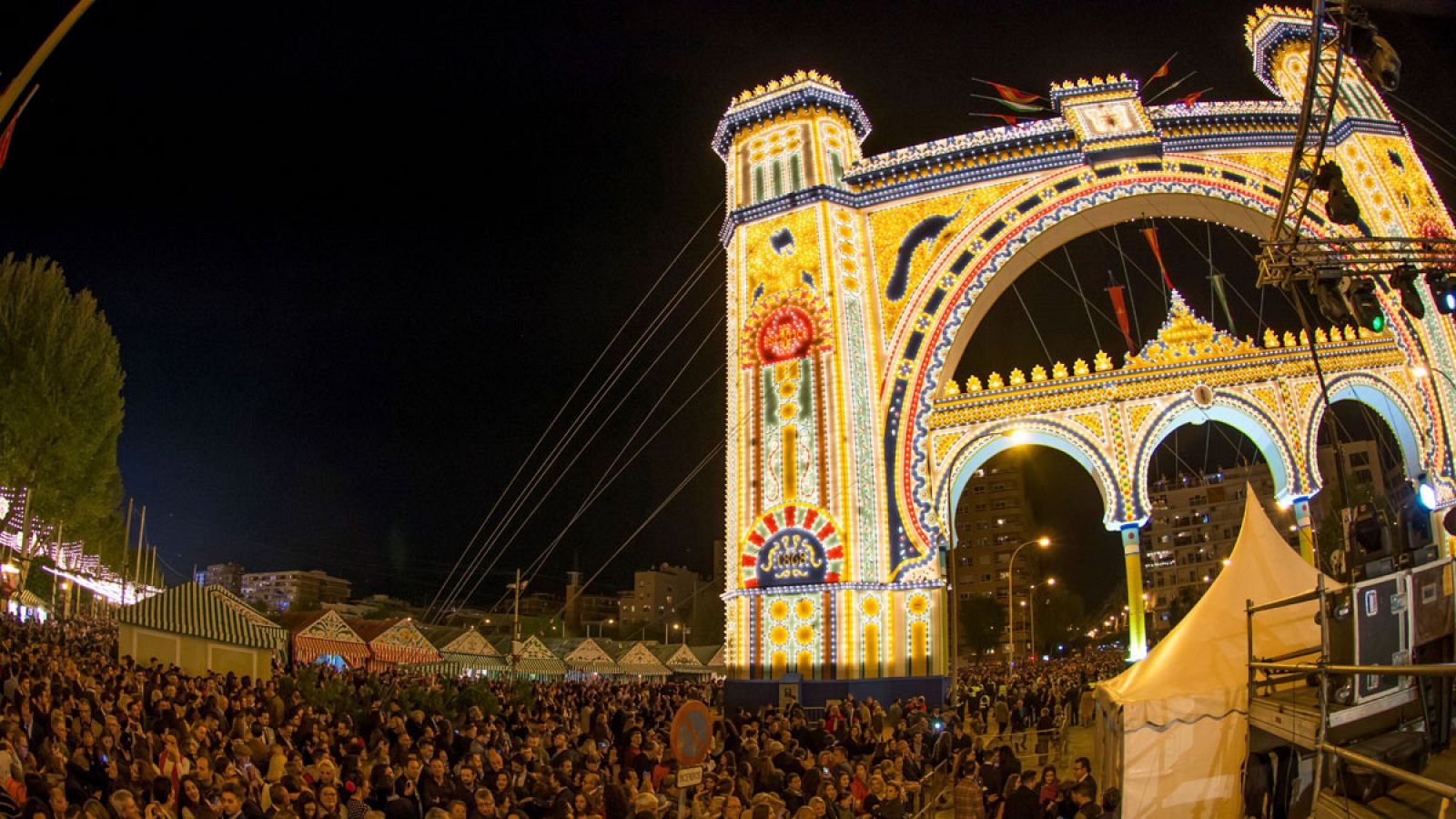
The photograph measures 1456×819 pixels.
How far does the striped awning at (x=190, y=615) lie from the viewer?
2144 centimetres

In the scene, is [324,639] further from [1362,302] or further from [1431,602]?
[1431,602]

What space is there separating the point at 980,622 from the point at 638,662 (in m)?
38.2

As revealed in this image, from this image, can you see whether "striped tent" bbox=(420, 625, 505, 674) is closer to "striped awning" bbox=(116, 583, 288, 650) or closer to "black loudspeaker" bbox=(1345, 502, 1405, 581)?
"striped awning" bbox=(116, 583, 288, 650)

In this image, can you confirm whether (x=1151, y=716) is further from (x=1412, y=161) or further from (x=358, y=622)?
(x=358, y=622)

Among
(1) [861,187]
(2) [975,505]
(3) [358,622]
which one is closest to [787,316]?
(1) [861,187]

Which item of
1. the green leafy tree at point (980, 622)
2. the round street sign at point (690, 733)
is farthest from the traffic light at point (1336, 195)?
the green leafy tree at point (980, 622)

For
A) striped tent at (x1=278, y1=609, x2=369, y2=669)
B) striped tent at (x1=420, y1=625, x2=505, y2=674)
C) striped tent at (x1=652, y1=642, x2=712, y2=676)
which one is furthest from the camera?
striped tent at (x1=652, y1=642, x2=712, y2=676)

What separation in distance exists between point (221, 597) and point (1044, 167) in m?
22.0

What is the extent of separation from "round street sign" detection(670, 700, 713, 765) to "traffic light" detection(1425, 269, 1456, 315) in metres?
11.7

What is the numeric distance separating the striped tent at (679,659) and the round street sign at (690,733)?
4300 centimetres

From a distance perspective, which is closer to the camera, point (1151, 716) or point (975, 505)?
point (1151, 716)

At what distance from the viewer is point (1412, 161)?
81.8 ft

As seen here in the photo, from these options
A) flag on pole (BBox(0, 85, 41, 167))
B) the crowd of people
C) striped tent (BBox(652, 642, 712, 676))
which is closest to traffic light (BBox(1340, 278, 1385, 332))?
the crowd of people

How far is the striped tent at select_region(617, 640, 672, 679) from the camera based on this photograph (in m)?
47.4
